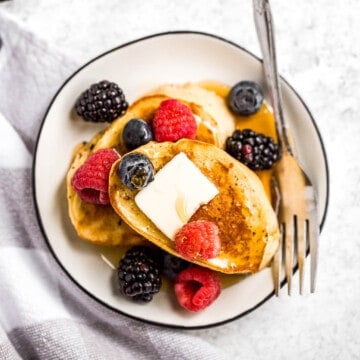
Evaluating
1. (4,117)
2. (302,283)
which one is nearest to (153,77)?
(4,117)

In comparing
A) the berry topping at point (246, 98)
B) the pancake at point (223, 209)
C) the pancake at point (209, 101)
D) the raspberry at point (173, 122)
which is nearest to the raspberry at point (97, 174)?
the pancake at point (223, 209)

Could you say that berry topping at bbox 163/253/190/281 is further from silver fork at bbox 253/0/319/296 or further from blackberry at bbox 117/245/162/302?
silver fork at bbox 253/0/319/296

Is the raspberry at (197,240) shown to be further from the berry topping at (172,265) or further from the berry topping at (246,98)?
the berry topping at (246,98)

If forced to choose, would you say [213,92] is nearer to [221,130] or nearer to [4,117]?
[221,130]

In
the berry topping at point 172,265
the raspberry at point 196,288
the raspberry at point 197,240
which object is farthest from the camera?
the berry topping at point 172,265

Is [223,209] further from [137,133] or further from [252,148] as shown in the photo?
[137,133]
